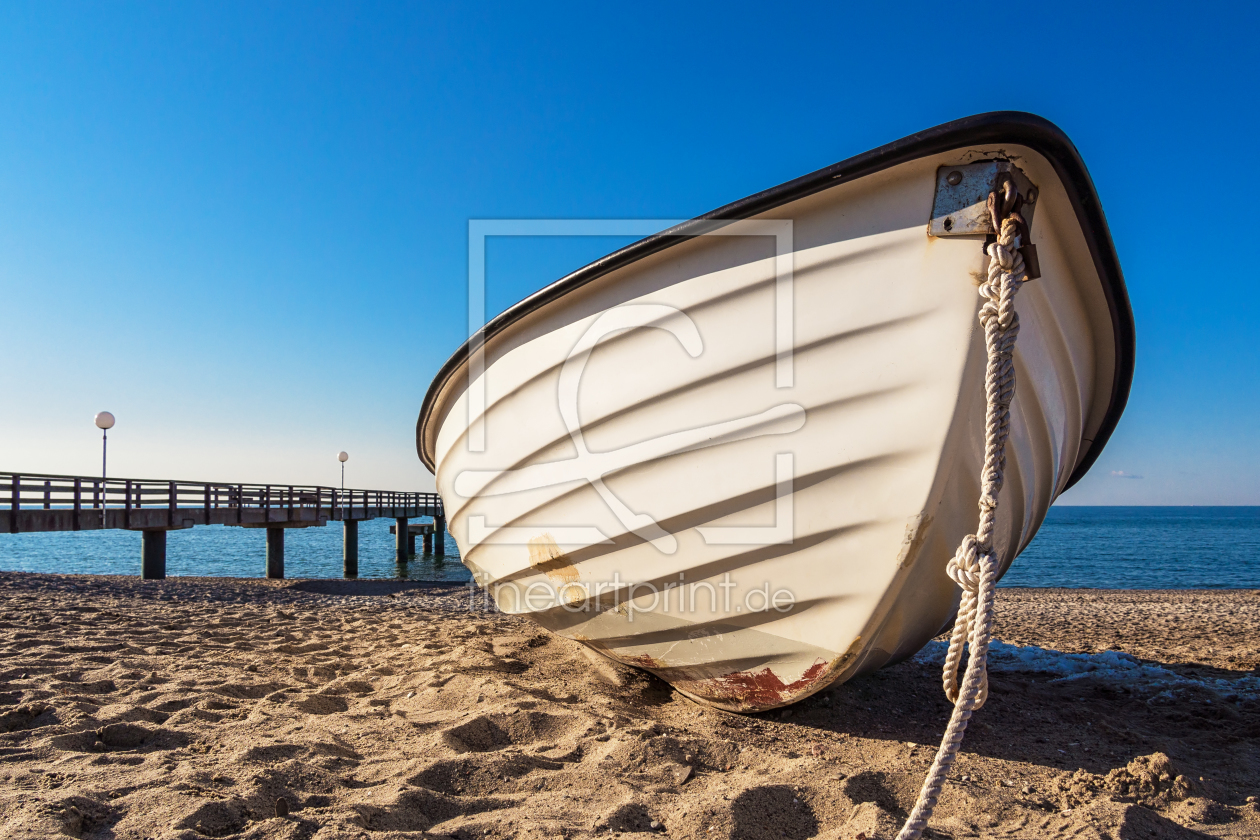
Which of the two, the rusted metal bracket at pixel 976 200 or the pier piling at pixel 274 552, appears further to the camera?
the pier piling at pixel 274 552

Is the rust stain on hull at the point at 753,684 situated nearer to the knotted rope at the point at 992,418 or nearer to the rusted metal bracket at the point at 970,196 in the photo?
the knotted rope at the point at 992,418

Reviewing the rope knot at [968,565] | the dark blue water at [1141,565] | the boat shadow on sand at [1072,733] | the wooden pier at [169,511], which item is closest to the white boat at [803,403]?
the rope knot at [968,565]

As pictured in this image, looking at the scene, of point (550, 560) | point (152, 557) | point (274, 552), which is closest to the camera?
point (550, 560)

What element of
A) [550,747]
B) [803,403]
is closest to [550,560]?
[550,747]

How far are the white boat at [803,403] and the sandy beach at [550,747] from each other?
1.34 ft

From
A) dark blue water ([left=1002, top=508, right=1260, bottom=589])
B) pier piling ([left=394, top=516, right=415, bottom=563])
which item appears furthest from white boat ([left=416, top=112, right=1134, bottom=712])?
pier piling ([left=394, top=516, right=415, bottom=563])

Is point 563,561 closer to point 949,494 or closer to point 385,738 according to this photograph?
point 385,738

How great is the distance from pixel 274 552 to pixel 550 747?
14723mm

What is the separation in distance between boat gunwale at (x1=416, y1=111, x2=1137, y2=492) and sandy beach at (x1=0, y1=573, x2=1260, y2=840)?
1.58 m

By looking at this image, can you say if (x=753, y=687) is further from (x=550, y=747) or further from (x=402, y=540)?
(x=402, y=540)

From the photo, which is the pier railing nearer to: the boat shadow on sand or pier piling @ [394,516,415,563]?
pier piling @ [394,516,415,563]

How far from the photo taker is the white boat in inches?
73.7

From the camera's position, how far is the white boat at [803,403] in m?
1.87

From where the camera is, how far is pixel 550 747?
2.39 m
